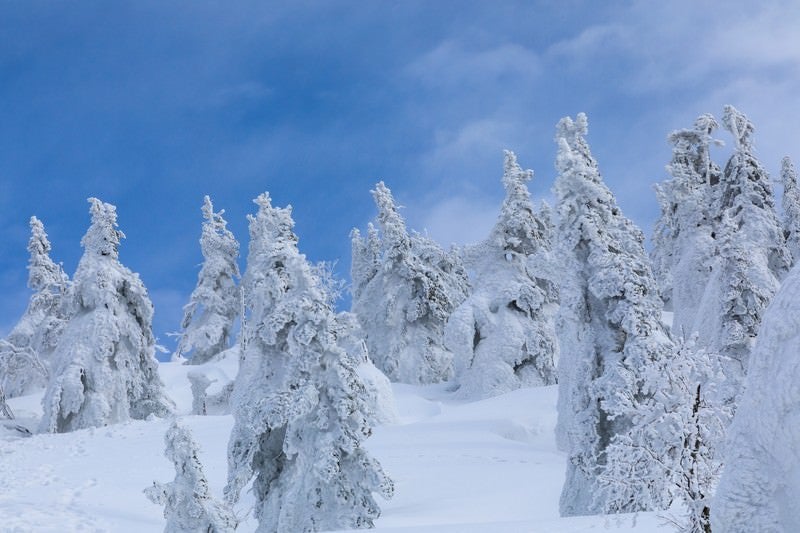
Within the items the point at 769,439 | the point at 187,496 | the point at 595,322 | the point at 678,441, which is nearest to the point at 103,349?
the point at 187,496

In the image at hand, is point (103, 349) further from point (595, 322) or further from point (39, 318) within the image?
point (595, 322)

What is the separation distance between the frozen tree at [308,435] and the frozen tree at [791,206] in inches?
1208

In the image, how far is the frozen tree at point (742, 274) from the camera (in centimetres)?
2198

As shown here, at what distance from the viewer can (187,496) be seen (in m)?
11.3

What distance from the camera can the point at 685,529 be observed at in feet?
21.9

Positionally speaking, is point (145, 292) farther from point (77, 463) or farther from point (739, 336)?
point (739, 336)

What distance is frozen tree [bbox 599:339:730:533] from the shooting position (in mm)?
8180

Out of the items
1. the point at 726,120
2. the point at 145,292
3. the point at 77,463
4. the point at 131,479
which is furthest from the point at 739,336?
the point at 145,292

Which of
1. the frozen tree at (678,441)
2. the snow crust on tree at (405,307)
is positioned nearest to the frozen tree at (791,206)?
the snow crust on tree at (405,307)

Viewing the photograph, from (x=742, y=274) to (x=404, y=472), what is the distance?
10634 mm

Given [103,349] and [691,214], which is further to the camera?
[691,214]

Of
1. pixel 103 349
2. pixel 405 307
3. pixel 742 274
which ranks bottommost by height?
pixel 103 349

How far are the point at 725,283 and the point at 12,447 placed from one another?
71.5 feet

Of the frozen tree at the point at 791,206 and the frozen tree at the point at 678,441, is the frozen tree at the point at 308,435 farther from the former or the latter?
the frozen tree at the point at 791,206
